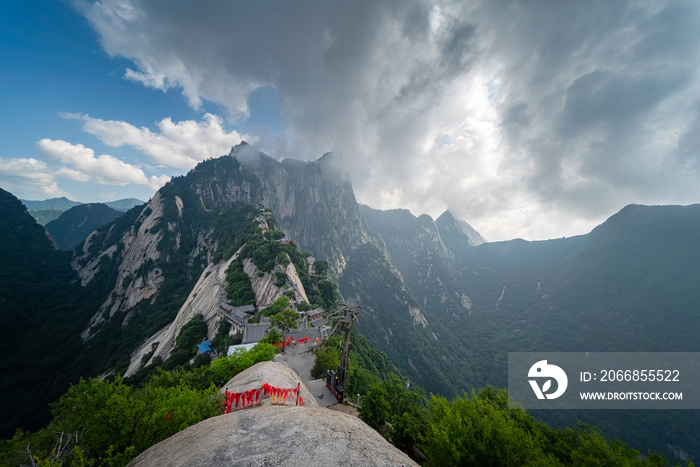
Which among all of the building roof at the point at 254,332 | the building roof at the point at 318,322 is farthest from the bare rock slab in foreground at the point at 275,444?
the building roof at the point at 318,322

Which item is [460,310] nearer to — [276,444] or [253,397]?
[253,397]

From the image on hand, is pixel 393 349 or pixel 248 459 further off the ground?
pixel 248 459

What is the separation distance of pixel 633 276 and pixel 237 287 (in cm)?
21223

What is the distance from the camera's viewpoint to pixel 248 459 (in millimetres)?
7426

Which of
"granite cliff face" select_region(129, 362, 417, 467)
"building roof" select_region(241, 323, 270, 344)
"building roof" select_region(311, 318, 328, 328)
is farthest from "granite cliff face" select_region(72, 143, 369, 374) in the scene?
"granite cliff face" select_region(129, 362, 417, 467)

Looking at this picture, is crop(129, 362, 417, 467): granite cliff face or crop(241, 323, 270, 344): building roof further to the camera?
crop(241, 323, 270, 344): building roof

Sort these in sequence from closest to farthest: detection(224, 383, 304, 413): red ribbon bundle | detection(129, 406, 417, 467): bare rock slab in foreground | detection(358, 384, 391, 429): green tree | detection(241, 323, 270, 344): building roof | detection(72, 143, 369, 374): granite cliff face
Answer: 1. detection(129, 406, 417, 467): bare rock slab in foreground
2. detection(224, 383, 304, 413): red ribbon bundle
3. detection(358, 384, 391, 429): green tree
4. detection(241, 323, 270, 344): building roof
5. detection(72, 143, 369, 374): granite cliff face

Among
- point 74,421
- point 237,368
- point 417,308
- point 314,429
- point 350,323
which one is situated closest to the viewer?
point 314,429

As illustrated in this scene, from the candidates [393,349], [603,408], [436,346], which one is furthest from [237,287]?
[603,408]

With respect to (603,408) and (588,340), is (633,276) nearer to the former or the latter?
(588,340)

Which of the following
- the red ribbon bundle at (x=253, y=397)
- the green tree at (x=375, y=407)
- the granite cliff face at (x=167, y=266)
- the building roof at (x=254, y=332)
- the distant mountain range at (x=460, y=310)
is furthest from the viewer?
the distant mountain range at (x=460, y=310)

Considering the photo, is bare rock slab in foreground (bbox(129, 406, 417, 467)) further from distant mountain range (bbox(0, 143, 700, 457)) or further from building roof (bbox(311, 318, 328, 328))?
distant mountain range (bbox(0, 143, 700, 457))

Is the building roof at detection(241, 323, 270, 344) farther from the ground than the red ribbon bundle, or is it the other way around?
→ the red ribbon bundle

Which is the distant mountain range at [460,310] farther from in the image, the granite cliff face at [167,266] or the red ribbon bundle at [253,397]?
the red ribbon bundle at [253,397]
